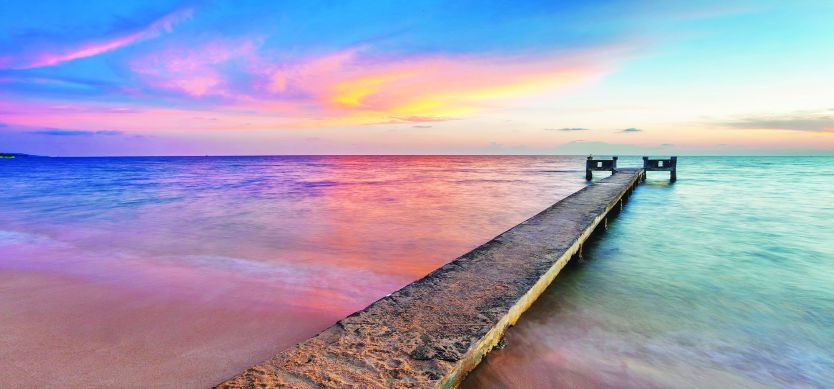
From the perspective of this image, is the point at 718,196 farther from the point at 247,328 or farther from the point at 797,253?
the point at 247,328

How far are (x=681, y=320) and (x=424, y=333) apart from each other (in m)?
2.95

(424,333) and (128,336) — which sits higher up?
(424,333)

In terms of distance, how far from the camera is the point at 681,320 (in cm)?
414

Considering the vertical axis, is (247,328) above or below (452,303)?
below

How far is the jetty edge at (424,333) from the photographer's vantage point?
87.4 inches

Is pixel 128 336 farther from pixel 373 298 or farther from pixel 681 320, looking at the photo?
pixel 681 320

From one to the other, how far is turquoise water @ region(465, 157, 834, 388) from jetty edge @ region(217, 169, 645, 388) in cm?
32

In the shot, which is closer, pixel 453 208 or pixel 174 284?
pixel 174 284

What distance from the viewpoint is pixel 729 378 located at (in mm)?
3088

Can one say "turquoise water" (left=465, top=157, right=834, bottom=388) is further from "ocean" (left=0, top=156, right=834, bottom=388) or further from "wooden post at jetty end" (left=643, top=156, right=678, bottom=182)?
"wooden post at jetty end" (left=643, top=156, right=678, bottom=182)

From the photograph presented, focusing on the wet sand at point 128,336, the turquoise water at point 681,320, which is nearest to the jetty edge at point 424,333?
the turquoise water at point 681,320

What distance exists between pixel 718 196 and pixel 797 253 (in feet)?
36.9

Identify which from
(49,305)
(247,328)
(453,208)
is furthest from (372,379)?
(453,208)

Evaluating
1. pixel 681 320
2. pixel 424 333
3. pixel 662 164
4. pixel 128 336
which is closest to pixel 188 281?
pixel 128 336
